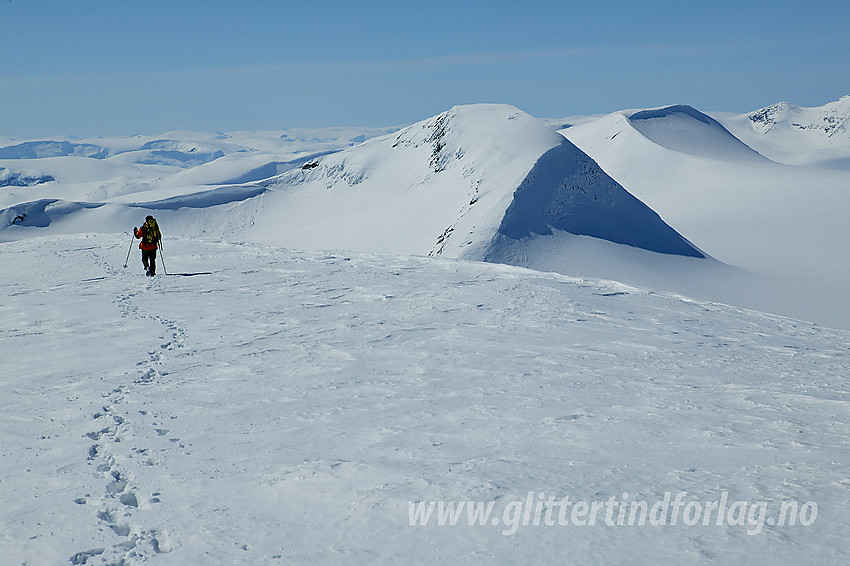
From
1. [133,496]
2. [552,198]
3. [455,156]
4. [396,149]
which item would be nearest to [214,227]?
[396,149]

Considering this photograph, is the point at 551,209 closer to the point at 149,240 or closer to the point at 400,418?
the point at 149,240

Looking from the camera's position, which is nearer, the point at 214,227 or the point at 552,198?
the point at 552,198

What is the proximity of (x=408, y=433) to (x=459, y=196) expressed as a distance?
1461 inches

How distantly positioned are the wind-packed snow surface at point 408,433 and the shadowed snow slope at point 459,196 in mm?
19479

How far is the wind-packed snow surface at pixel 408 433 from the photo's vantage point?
13.9ft

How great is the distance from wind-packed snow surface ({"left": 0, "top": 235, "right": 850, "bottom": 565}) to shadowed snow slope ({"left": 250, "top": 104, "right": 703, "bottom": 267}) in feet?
63.9

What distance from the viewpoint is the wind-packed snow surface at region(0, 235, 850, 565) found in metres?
4.23

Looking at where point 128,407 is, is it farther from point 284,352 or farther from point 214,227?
point 214,227

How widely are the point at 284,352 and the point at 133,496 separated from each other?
4.31m

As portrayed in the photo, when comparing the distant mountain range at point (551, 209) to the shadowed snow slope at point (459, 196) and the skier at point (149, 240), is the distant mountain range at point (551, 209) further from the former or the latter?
the skier at point (149, 240)

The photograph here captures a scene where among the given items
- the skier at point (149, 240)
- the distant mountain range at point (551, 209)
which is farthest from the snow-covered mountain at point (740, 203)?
the skier at point (149, 240)

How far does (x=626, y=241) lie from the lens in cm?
3269

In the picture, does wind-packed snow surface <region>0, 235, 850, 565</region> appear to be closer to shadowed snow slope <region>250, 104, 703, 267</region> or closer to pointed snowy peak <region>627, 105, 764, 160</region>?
shadowed snow slope <region>250, 104, 703, 267</region>

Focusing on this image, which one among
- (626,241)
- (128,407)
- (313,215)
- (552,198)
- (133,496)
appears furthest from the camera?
(313,215)
